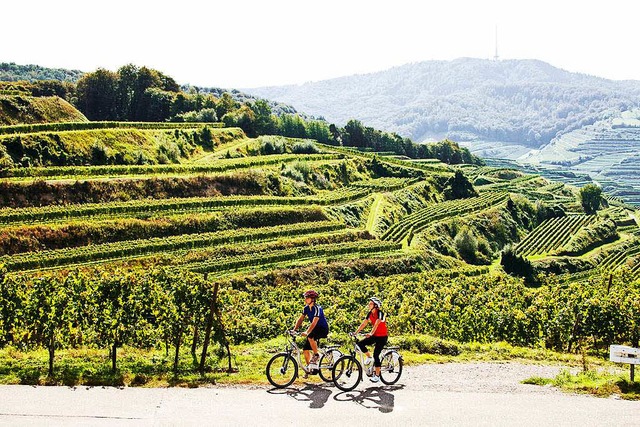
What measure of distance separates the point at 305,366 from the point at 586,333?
17750 millimetres

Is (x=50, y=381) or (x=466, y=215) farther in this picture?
(x=466, y=215)

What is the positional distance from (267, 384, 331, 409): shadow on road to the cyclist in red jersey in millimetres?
1542

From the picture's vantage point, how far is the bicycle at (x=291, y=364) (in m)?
20.0

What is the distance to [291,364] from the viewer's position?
20.4 meters

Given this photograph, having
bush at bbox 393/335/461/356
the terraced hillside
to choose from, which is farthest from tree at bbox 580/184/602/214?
bush at bbox 393/335/461/356

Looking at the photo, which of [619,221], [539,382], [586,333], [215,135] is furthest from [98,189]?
[619,221]

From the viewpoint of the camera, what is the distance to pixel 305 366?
20438 mm

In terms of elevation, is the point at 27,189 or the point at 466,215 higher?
the point at 27,189

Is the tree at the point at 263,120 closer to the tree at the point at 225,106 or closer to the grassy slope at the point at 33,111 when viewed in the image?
the tree at the point at 225,106

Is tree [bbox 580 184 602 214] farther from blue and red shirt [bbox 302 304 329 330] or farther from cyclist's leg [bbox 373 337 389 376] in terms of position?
blue and red shirt [bbox 302 304 329 330]

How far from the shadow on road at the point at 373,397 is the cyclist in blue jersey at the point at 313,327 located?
55.4 inches

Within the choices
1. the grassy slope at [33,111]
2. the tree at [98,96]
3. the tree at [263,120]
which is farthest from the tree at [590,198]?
the grassy slope at [33,111]

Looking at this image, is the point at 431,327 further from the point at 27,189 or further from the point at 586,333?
the point at 27,189

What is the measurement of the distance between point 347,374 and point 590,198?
136481 millimetres
